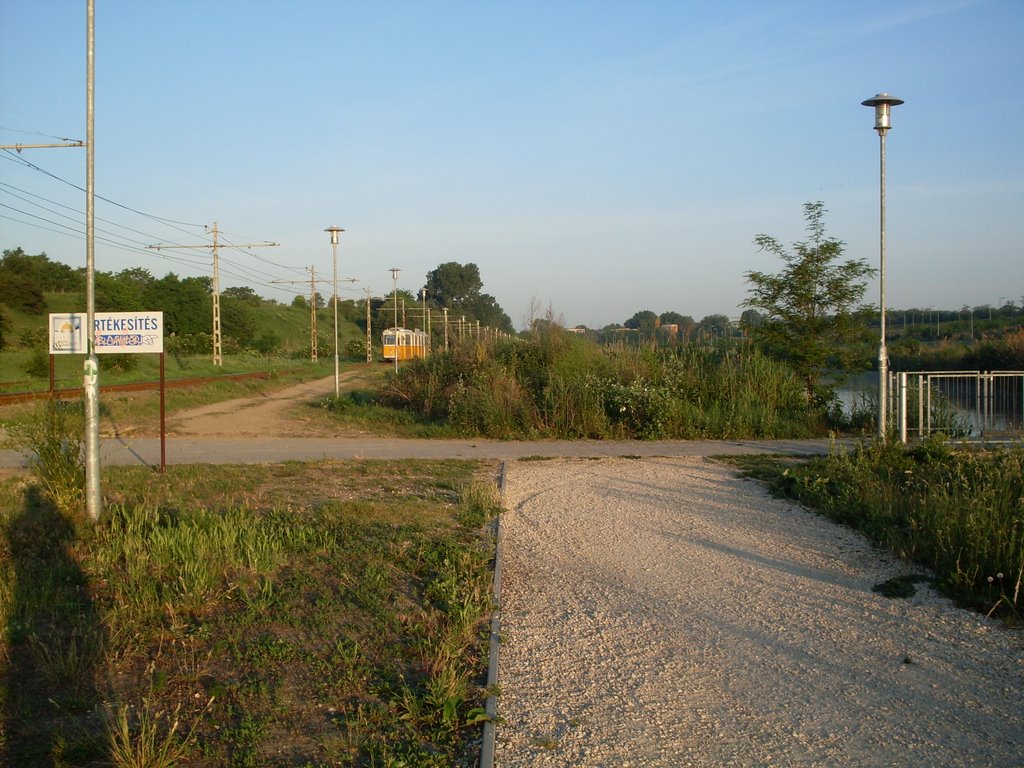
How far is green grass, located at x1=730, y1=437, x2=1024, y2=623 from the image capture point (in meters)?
7.17

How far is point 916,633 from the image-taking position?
20.8ft

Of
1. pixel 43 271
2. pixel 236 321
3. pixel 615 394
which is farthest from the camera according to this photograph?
pixel 236 321

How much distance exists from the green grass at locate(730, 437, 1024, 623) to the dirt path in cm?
1056

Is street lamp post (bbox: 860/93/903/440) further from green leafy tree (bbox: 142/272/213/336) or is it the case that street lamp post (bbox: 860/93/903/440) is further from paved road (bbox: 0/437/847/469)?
green leafy tree (bbox: 142/272/213/336)

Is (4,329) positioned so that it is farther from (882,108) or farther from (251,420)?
(882,108)

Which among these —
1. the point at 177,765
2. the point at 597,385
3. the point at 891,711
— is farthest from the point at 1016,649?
the point at 597,385

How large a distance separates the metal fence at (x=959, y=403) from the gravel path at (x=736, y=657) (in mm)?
7117

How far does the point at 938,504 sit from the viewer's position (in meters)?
8.69

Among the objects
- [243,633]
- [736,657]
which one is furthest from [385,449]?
[736,657]

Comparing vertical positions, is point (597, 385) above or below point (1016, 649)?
above

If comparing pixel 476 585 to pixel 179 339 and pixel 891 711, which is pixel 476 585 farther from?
pixel 179 339

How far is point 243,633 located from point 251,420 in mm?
16249

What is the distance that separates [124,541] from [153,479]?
4487 mm

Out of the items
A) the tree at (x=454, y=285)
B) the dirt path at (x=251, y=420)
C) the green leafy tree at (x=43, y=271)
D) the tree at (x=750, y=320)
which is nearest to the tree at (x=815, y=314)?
the tree at (x=750, y=320)
